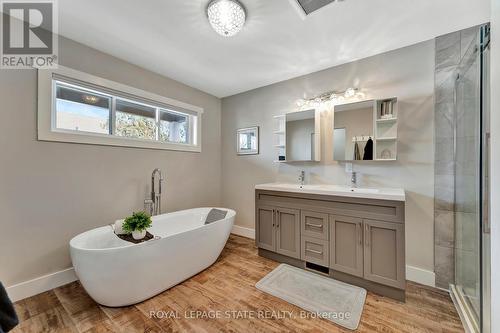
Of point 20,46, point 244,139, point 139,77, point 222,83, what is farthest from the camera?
point 244,139

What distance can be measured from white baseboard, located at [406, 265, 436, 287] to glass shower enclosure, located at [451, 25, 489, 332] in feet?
0.55

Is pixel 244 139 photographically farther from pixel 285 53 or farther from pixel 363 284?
pixel 363 284

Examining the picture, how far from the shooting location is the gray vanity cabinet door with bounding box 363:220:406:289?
1.77 meters

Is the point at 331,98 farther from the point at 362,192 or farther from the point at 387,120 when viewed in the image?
the point at 362,192

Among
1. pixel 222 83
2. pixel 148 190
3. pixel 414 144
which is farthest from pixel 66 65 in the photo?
pixel 414 144

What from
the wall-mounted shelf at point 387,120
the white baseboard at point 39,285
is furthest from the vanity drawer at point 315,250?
the white baseboard at point 39,285

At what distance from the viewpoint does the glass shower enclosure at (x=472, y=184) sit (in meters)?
1.32

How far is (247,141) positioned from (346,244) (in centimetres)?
218

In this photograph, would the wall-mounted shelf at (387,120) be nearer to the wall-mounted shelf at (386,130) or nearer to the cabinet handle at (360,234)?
the wall-mounted shelf at (386,130)

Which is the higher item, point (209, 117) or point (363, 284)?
point (209, 117)

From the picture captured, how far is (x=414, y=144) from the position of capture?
6.95ft

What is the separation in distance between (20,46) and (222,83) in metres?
2.16

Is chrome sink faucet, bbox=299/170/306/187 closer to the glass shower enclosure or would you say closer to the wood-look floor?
the wood-look floor

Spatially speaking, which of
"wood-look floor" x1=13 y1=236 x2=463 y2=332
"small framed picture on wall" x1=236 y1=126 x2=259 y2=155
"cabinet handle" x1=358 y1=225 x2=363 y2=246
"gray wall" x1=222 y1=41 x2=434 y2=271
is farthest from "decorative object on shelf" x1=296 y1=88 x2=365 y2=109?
"wood-look floor" x1=13 y1=236 x2=463 y2=332
